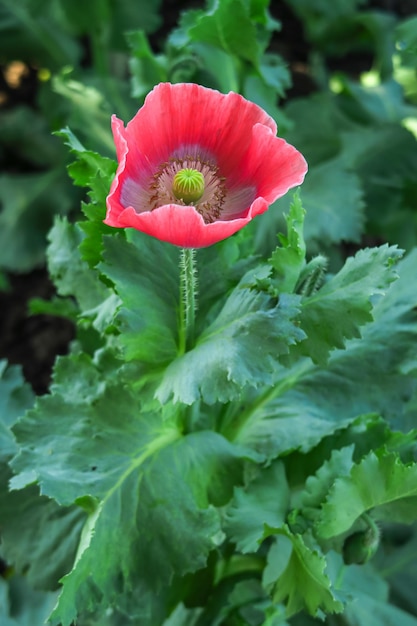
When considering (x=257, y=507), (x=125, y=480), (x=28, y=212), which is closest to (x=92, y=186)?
(x=125, y=480)

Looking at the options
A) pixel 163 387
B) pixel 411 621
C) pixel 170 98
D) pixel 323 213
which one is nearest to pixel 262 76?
pixel 323 213

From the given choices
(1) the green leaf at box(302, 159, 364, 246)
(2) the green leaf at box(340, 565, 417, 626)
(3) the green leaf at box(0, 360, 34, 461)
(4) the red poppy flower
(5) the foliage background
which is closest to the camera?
(4) the red poppy flower

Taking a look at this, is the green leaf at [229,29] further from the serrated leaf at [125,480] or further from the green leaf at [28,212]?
the green leaf at [28,212]

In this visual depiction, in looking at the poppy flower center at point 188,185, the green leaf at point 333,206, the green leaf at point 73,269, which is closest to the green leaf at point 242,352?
the poppy flower center at point 188,185

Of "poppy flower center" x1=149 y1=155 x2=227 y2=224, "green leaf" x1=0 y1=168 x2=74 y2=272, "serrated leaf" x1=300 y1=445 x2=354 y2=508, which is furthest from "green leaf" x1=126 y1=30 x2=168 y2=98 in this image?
"green leaf" x1=0 y1=168 x2=74 y2=272

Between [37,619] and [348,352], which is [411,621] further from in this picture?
[37,619]

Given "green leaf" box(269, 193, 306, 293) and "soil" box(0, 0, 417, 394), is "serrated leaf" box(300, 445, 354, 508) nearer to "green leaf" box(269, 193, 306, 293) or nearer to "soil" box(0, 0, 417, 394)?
"green leaf" box(269, 193, 306, 293)

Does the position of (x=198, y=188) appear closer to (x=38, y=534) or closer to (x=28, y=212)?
(x=38, y=534)
